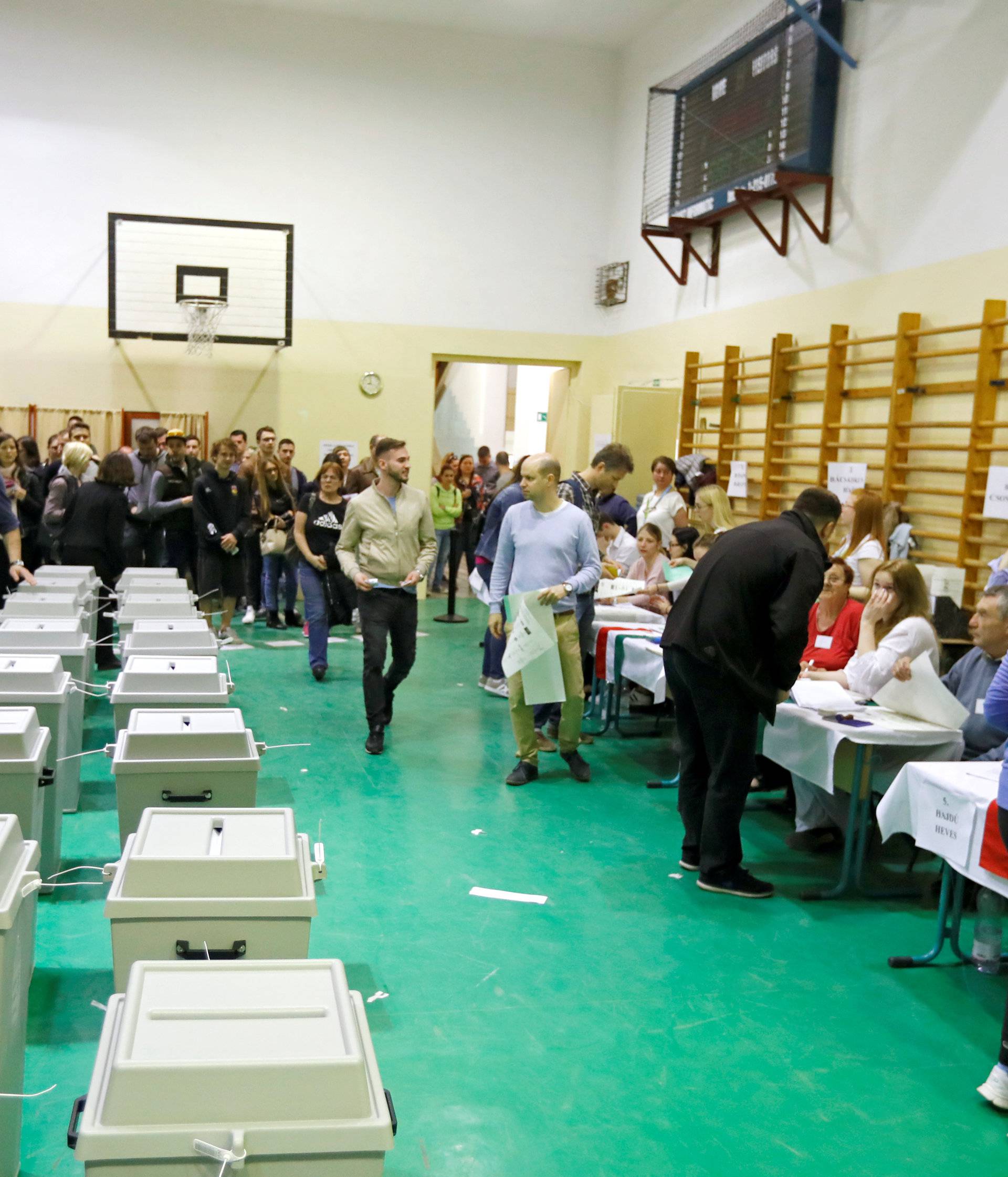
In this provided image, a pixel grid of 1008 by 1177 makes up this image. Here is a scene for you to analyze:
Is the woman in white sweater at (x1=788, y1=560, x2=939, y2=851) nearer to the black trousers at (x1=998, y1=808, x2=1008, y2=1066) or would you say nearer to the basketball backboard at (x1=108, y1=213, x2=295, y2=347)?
the black trousers at (x1=998, y1=808, x2=1008, y2=1066)

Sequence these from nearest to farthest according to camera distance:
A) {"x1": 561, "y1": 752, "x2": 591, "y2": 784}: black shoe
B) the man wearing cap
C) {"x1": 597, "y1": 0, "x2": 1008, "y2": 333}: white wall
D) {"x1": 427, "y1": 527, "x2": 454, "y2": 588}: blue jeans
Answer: {"x1": 561, "y1": 752, "x2": 591, "y2": 784}: black shoe, {"x1": 597, "y1": 0, "x2": 1008, "y2": 333}: white wall, the man wearing cap, {"x1": 427, "y1": 527, "x2": 454, "y2": 588}: blue jeans

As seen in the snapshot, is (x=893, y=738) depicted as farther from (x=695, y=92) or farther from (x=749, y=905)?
(x=695, y=92)

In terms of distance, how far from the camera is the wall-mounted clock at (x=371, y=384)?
10.8 meters

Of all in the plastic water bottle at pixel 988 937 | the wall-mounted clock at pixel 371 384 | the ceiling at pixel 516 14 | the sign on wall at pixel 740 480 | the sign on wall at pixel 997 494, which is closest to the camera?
the plastic water bottle at pixel 988 937

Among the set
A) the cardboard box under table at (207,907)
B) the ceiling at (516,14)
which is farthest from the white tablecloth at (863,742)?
the ceiling at (516,14)

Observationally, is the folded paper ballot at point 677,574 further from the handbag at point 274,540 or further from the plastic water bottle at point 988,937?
the handbag at point 274,540

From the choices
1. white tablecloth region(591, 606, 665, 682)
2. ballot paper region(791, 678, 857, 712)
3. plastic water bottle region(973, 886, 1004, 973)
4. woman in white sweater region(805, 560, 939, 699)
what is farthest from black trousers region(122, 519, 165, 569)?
plastic water bottle region(973, 886, 1004, 973)

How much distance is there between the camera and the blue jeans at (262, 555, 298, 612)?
8.67m

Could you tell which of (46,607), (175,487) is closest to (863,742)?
(46,607)

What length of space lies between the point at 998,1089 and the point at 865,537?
3.95m

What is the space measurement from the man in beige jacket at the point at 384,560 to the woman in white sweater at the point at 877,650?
202 centimetres

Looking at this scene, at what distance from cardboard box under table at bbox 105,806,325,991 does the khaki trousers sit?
283 cm

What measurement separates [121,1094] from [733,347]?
25.3ft

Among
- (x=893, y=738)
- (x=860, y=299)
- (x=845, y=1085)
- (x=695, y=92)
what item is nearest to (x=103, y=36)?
(x=695, y=92)
